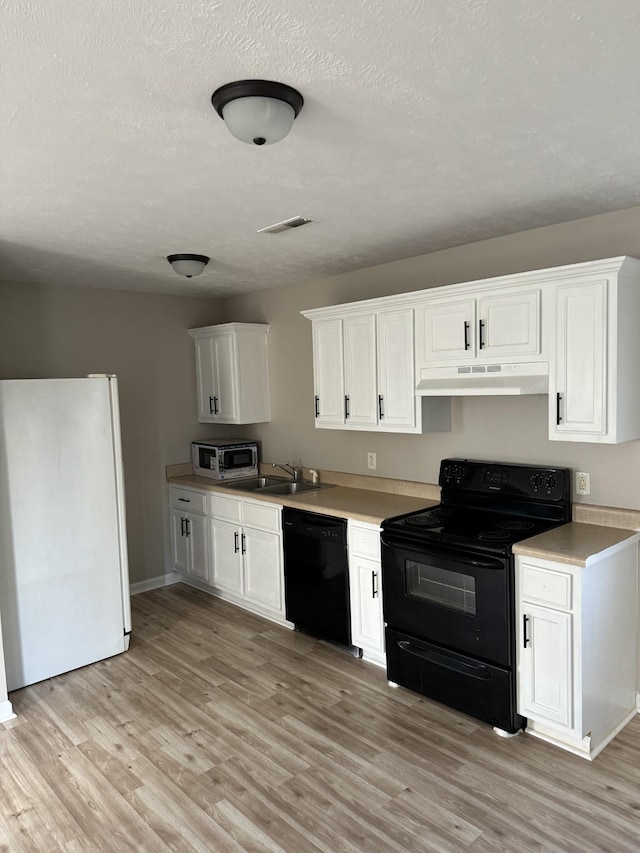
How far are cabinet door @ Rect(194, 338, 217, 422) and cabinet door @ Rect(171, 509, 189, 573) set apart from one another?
0.86 m

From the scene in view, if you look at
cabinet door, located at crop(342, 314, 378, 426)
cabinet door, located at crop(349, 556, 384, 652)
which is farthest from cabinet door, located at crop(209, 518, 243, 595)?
cabinet door, located at crop(342, 314, 378, 426)

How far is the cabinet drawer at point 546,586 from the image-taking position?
256cm

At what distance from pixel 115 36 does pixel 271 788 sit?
105 inches

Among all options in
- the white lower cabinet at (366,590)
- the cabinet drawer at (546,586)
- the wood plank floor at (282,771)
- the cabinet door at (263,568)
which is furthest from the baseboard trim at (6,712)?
the cabinet drawer at (546,586)

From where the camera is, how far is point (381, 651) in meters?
3.43

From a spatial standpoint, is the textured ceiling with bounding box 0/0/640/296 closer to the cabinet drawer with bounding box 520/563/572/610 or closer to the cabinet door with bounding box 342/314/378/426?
the cabinet door with bounding box 342/314/378/426

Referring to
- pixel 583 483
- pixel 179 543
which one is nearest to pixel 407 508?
pixel 583 483

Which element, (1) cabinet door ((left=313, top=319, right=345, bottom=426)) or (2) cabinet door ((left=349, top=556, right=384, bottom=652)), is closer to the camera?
(2) cabinet door ((left=349, top=556, right=384, bottom=652))

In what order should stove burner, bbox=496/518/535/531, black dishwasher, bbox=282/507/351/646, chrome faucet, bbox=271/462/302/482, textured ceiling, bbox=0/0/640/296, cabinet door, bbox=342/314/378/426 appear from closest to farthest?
textured ceiling, bbox=0/0/640/296, stove burner, bbox=496/518/535/531, black dishwasher, bbox=282/507/351/646, cabinet door, bbox=342/314/378/426, chrome faucet, bbox=271/462/302/482

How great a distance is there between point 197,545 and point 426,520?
224cm

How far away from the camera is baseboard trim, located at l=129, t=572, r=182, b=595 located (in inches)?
193

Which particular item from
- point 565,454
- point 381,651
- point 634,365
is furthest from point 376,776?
point 634,365

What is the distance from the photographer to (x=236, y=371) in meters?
Result: 4.80

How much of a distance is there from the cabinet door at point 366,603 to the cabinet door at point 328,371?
3.23ft
